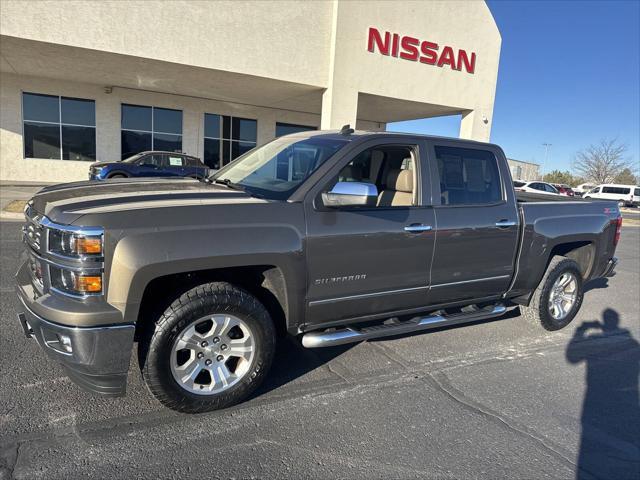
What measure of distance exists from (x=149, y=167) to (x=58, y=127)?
6.38m

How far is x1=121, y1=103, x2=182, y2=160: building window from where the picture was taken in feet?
65.3

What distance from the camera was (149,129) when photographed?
20328 mm

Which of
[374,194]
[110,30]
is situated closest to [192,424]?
[374,194]

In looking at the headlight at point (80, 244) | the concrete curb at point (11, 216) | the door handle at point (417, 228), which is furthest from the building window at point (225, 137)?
the headlight at point (80, 244)

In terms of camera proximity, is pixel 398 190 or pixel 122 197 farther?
pixel 398 190

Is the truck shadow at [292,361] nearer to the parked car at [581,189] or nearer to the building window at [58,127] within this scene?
the building window at [58,127]

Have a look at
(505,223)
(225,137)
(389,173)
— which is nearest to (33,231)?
(389,173)

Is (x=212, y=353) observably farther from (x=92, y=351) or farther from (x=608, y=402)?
(x=608, y=402)

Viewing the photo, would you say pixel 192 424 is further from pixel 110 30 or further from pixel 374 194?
pixel 110 30

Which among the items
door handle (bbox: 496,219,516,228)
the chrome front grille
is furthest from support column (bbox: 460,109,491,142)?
the chrome front grille

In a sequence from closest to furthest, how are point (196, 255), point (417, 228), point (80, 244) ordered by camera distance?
point (80, 244) < point (196, 255) < point (417, 228)

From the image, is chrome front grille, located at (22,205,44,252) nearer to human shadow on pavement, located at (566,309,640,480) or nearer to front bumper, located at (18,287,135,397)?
front bumper, located at (18,287,135,397)

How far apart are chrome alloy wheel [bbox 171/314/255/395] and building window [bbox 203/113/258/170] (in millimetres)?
19942

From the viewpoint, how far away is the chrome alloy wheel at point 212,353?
9.50ft
